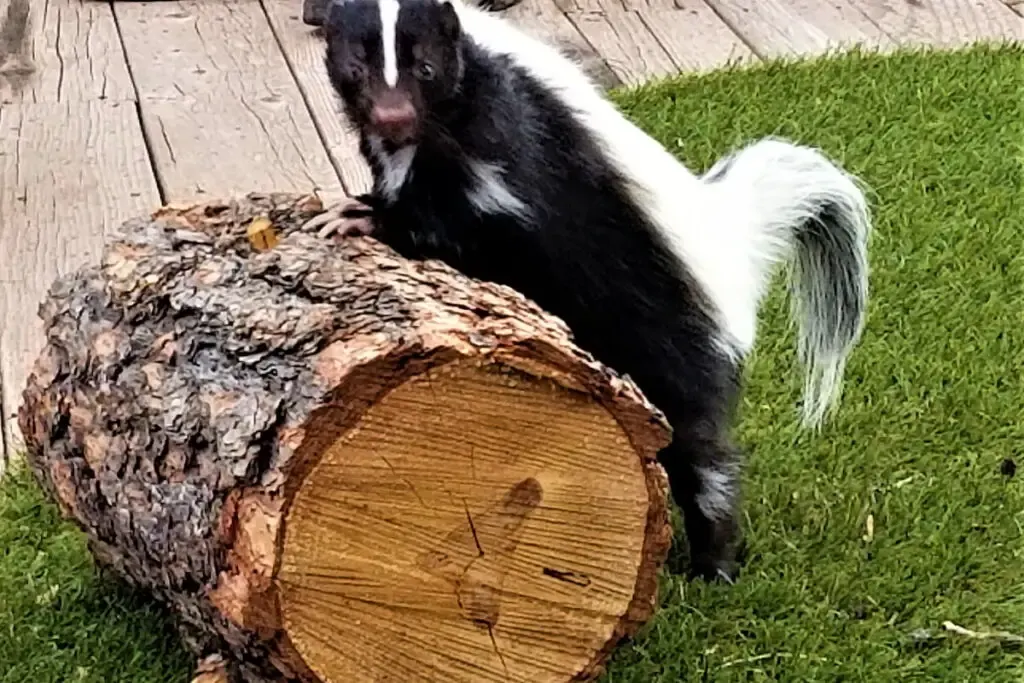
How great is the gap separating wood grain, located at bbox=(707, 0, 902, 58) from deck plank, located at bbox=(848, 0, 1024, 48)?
0.04m

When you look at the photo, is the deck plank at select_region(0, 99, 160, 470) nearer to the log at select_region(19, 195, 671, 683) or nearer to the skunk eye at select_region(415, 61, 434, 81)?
the log at select_region(19, 195, 671, 683)

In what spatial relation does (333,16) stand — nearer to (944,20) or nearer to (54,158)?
(54,158)

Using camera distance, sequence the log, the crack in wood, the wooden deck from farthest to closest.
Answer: the wooden deck → the crack in wood → the log

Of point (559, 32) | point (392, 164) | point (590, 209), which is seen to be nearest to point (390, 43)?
point (392, 164)

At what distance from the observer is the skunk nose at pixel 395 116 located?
1.88 metres

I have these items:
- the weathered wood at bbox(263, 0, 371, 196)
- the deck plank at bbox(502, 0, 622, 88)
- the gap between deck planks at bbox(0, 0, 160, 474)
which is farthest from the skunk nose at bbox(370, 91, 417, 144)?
the deck plank at bbox(502, 0, 622, 88)

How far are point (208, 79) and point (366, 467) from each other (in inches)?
99.7

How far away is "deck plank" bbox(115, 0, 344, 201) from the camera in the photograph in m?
3.56

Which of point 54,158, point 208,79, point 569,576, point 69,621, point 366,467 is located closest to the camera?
point 366,467

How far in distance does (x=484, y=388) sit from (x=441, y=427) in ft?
0.19

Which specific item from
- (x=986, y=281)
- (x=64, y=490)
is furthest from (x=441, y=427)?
(x=986, y=281)

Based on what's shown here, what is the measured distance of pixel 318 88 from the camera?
3.97 metres

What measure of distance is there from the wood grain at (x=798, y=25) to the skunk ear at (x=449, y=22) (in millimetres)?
2107

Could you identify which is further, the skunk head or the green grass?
the green grass
